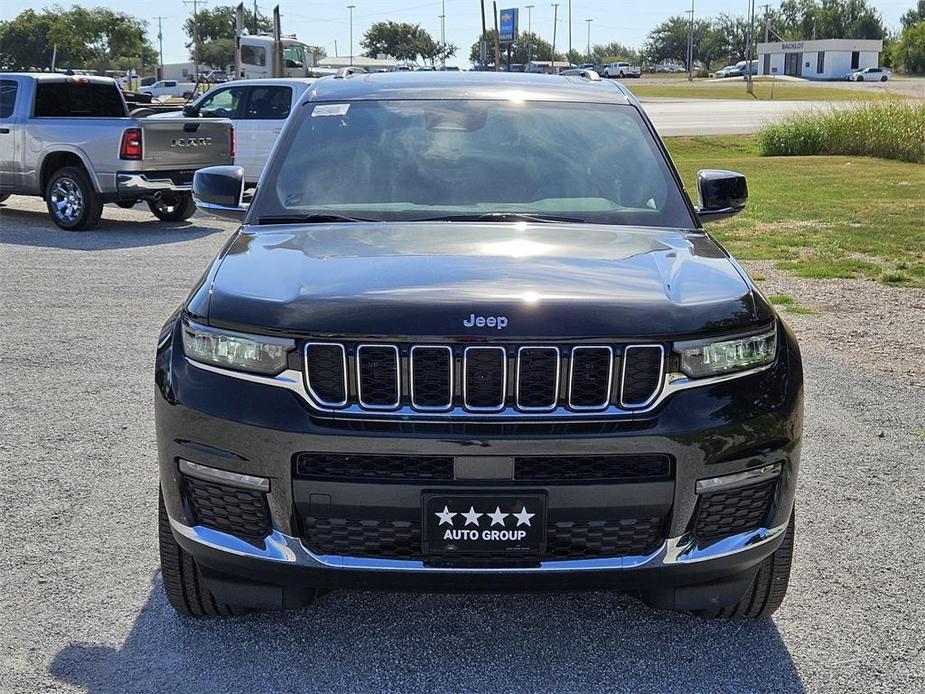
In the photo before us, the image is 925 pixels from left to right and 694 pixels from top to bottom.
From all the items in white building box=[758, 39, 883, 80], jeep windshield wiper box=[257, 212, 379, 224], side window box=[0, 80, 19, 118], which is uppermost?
white building box=[758, 39, 883, 80]

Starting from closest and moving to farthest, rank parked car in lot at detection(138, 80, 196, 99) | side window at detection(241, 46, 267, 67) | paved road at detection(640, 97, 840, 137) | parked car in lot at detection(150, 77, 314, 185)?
parked car in lot at detection(150, 77, 314, 185), paved road at detection(640, 97, 840, 137), side window at detection(241, 46, 267, 67), parked car in lot at detection(138, 80, 196, 99)

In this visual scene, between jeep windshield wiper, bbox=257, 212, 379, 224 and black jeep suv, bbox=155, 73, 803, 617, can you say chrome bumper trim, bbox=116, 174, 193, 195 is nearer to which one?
jeep windshield wiper, bbox=257, 212, 379, 224

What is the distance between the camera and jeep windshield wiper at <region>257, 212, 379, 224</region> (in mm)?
4109

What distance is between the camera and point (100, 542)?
4312 mm

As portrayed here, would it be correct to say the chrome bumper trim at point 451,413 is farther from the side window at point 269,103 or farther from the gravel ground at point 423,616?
the side window at point 269,103

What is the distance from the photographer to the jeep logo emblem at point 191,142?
1367 cm

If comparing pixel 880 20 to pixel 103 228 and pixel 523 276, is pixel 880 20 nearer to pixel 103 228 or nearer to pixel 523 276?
pixel 103 228

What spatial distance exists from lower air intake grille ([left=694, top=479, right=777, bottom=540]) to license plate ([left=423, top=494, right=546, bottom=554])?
45 cm

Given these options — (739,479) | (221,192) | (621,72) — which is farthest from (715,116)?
(621,72)

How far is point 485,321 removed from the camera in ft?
9.86

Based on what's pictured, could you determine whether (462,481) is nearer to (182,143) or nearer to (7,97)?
(182,143)

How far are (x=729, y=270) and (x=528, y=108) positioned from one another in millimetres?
1514

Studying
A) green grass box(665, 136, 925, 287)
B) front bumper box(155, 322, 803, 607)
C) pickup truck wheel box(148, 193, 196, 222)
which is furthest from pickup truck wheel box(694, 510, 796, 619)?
pickup truck wheel box(148, 193, 196, 222)

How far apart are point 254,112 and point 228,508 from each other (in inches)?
550
